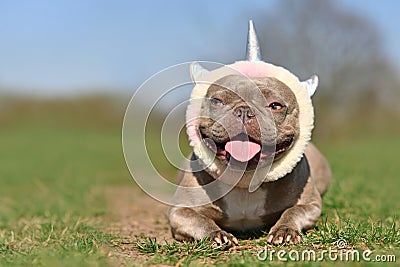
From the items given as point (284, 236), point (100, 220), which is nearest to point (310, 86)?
point (284, 236)

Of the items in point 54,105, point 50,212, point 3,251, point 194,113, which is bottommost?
point 54,105

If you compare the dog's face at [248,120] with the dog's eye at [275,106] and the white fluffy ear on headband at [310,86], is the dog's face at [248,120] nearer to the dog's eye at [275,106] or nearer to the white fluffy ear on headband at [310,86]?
the dog's eye at [275,106]

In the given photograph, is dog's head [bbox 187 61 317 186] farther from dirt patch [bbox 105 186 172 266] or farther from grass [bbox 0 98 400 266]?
dirt patch [bbox 105 186 172 266]

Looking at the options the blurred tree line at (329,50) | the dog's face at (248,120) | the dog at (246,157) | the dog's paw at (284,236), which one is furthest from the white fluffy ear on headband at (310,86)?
the blurred tree line at (329,50)

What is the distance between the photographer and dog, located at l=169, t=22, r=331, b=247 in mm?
3633

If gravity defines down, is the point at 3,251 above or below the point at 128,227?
above

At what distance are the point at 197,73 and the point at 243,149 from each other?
2.57 ft

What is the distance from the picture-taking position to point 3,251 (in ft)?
11.0

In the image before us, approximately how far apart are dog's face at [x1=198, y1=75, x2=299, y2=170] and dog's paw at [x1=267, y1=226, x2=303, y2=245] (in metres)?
0.46

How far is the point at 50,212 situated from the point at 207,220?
2.50 meters

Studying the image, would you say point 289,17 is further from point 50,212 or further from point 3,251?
point 3,251

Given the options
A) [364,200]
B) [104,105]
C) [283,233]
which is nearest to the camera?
[283,233]

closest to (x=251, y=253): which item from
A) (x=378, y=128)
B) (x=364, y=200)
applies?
(x=364, y=200)

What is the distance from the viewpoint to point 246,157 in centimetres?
360
